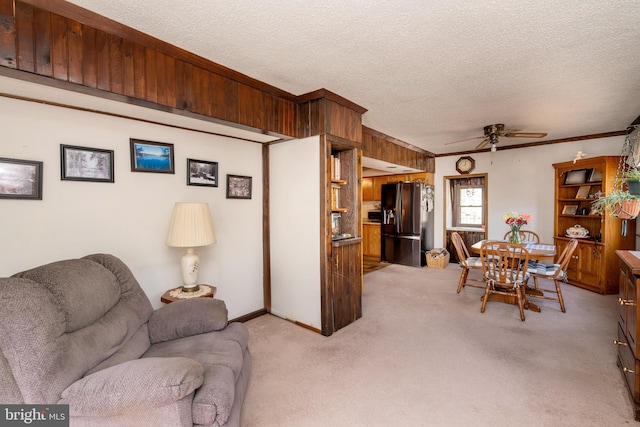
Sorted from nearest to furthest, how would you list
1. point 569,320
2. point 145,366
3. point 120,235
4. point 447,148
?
point 145,366 < point 120,235 < point 569,320 < point 447,148

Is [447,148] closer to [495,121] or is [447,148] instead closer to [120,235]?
[495,121]

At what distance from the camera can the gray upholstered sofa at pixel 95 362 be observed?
3.72ft

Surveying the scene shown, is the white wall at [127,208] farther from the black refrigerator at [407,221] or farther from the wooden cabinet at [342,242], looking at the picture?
the black refrigerator at [407,221]

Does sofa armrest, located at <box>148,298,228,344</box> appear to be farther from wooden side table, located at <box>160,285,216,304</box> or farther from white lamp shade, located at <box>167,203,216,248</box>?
white lamp shade, located at <box>167,203,216,248</box>

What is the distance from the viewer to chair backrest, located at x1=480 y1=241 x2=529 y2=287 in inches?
130

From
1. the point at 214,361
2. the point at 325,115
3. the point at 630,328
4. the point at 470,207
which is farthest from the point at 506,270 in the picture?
the point at 214,361

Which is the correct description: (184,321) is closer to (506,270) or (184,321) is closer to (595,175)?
(506,270)

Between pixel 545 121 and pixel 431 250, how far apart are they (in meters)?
3.12

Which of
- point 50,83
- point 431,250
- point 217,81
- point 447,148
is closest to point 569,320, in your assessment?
point 431,250

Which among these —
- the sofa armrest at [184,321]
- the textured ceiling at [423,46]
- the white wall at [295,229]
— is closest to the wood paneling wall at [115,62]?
the textured ceiling at [423,46]

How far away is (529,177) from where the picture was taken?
5391 mm

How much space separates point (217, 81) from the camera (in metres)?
2.42

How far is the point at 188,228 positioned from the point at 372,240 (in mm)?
5233

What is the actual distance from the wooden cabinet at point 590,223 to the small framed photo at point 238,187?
187 inches
